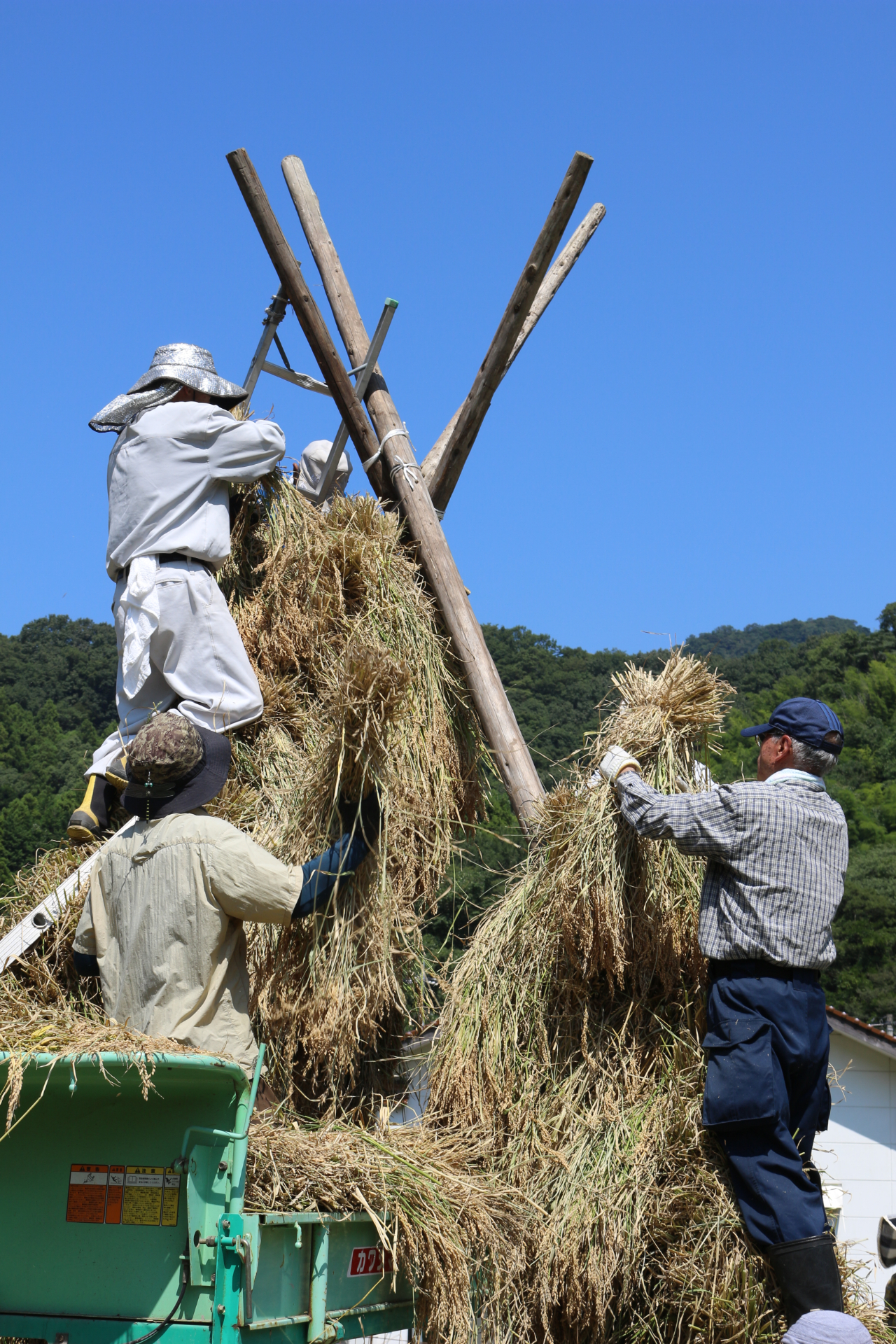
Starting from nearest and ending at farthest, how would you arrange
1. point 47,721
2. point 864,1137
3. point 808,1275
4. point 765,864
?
point 808,1275 < point 765,864 < point 864,1137 < point 47,721

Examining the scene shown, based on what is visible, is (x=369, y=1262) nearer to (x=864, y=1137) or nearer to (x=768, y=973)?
(x=768, y=973)

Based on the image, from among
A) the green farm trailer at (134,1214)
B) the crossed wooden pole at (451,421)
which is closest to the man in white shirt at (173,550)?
the crossed wooden pole at (451,421)

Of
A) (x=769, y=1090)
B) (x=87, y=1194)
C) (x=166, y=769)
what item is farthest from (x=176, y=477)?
(x=769, y=1090)

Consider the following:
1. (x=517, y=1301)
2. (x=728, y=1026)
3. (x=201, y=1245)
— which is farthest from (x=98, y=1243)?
(x=728, y=1026)

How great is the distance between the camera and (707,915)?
315 cm

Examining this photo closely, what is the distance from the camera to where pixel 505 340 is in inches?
179

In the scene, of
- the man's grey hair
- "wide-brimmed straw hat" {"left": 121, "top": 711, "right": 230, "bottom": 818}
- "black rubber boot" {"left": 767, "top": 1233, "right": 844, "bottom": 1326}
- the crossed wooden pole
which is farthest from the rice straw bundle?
"black rubber boot" {"left": 767, "top": 1233, "right": 844, "bottom": 1326}

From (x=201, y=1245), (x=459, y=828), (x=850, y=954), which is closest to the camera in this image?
(x=201, y=1245)

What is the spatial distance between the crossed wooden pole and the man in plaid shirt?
104cm

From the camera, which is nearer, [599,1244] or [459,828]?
[599,1244]

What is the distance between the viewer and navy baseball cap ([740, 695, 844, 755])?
10.6 ft

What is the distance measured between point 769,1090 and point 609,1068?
0.56 meters

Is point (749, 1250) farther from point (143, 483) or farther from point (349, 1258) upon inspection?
point (143, 483)

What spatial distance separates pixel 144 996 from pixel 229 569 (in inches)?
65.7
